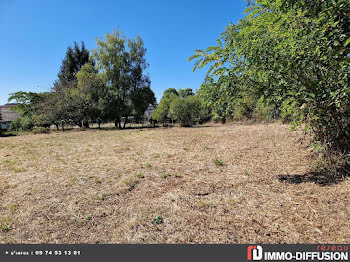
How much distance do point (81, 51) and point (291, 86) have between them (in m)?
34.1

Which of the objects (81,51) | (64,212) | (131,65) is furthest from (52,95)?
(64,212)

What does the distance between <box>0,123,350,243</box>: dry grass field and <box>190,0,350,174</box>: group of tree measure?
1403mm

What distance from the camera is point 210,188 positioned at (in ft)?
12.3

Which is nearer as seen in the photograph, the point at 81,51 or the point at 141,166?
the point at 141,166

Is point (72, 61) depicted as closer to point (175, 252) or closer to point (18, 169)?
point (18, 169)

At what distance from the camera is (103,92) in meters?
19.6

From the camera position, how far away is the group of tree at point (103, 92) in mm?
18812

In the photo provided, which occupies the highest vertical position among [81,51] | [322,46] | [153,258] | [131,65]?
[81,51]

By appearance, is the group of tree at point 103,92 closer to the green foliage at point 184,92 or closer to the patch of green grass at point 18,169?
the patch of green grass at point 18,169

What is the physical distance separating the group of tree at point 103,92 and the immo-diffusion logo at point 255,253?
19.1 metres

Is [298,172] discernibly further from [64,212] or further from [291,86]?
[64,212]

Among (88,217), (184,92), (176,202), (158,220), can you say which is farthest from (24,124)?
(184,92)

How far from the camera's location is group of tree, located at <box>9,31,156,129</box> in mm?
18812

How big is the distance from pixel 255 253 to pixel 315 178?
2.89 meters
